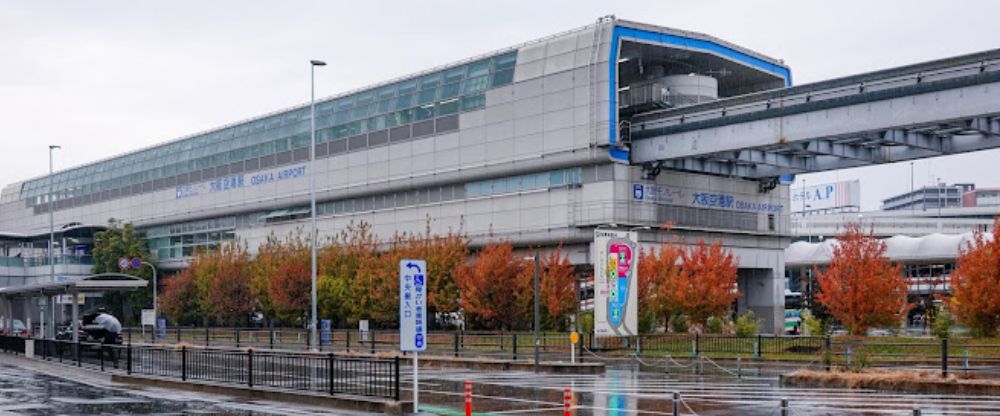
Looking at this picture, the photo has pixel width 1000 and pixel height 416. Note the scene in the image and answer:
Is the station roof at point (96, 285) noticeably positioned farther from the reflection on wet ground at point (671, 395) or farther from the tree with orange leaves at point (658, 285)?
the tree with orange leaves at point (658, 285)

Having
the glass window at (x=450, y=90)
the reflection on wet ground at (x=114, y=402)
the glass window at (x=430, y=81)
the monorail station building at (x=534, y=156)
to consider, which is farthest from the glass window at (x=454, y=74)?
the reflection on wet ground at (x=114, y=402)

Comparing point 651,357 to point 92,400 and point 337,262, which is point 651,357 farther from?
point 337,262

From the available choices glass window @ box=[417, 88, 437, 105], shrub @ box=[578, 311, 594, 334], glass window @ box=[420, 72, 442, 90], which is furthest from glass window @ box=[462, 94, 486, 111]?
Answer: shrub @ box=[578, 311, 594, 334]

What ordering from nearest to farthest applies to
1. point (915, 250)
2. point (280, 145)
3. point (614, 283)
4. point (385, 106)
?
1. point (614, 283)
2. point (385, 106)
3. point (280, 145)
4. point (915, 250)

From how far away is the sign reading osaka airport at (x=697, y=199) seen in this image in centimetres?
6141

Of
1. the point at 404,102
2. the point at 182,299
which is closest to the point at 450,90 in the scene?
the point at 404,102

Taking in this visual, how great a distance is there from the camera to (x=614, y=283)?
42.4 metres

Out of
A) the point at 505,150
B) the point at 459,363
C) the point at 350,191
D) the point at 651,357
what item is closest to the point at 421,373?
the point at 459,363

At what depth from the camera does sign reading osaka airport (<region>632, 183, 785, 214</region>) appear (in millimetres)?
61406

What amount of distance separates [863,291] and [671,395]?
69.2 ft

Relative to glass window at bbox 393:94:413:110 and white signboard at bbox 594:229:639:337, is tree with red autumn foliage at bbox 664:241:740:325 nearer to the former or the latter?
white signboard at bbox 594:229:639:337

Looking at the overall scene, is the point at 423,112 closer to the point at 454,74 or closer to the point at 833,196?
the point at 454,74

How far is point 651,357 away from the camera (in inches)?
1709

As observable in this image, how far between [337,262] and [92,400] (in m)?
45.6
